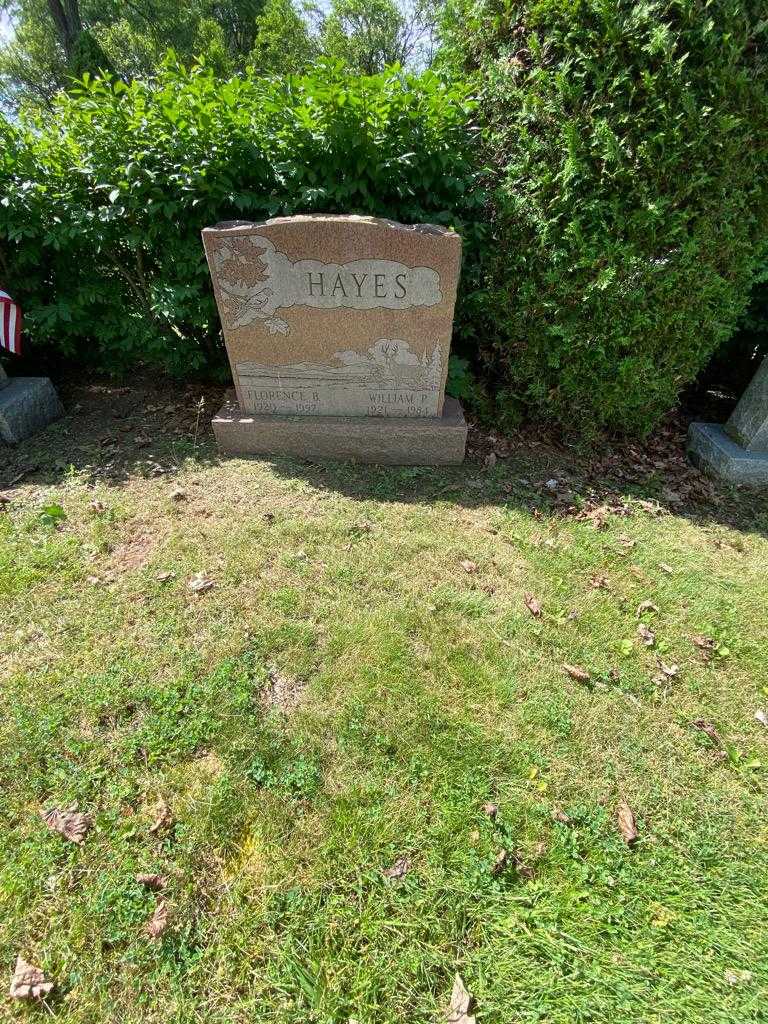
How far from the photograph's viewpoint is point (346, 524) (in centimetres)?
336

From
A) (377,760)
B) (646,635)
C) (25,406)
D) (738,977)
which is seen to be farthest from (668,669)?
(25,406)

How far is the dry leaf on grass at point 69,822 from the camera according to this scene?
1.89m

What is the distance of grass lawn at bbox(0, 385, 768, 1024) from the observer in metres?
1.62

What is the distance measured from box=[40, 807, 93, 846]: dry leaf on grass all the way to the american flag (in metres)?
3.61

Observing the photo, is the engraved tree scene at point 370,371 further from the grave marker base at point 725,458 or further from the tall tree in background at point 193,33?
the tall tree in background at point 193,33

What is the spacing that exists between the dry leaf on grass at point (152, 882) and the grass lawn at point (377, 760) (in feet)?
0.08

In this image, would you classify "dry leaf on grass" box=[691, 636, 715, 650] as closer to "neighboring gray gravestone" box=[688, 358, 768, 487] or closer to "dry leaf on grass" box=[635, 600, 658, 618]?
"dry leaf on grass" box=[635, 600, 658, 618]

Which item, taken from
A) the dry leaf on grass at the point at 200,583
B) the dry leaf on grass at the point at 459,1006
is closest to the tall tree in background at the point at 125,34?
the dry leaf on grass at the point at 200,583

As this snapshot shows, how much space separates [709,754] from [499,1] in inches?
192

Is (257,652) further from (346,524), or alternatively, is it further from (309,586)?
(346,524)

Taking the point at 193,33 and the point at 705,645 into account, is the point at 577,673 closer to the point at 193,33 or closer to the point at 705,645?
the point at 705,645

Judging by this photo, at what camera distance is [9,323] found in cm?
393

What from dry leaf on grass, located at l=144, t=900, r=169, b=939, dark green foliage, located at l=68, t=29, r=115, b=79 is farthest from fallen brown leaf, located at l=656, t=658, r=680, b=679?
dark green foliage, located at l=68, t=29, r=115, b=79

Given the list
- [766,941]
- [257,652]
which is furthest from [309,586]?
[766,941]
